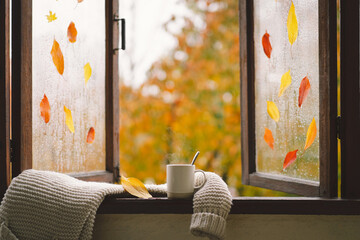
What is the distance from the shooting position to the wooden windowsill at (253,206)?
3.48 ft

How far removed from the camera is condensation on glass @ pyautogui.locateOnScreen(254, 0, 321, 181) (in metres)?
1.16

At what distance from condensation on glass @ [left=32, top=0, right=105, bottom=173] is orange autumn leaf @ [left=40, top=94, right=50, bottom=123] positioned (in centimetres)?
1

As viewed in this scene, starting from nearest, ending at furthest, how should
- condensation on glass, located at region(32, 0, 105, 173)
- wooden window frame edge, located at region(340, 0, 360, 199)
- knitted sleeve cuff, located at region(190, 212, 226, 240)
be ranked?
knitted sleeve cuff, located at region(190, 212, 226, 240)
wooden window frame edge, located at region(340, 0, 360, 199)
condensation on glass, located at region(32, 0, 105, 173)

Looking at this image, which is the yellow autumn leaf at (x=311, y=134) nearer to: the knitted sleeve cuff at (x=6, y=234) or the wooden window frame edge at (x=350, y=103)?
the wooden window frame edge at (x=350, y=103)

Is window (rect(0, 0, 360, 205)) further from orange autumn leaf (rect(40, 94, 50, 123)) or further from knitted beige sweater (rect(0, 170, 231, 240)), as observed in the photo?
knitted beige sweater (rect(0, 170, 231, 240))

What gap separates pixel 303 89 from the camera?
3.90 ft

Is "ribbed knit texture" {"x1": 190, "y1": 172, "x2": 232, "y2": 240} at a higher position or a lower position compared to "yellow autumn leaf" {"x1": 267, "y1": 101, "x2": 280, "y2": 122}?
lower

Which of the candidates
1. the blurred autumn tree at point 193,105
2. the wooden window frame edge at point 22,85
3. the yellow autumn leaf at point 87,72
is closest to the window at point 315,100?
the wooden window frame edge at point 22,85

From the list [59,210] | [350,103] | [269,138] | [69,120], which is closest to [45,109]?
[69,120]

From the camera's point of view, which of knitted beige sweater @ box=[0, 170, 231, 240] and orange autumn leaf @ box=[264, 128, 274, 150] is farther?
orange autumn leaf @ box=[264, 128, 274, 150]

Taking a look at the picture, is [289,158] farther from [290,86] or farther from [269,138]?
[290,86]

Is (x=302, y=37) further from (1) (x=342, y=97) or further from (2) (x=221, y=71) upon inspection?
(2) (x=221, y=71)

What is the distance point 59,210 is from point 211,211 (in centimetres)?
43

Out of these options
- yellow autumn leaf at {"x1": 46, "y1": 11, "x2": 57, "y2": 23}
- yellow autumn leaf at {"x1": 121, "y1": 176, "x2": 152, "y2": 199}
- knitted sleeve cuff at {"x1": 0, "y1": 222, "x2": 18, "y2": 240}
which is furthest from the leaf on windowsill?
knitted sleeve cuff at {"x1": 0, "y1": 222, "x2": 18, "y2": 240}
